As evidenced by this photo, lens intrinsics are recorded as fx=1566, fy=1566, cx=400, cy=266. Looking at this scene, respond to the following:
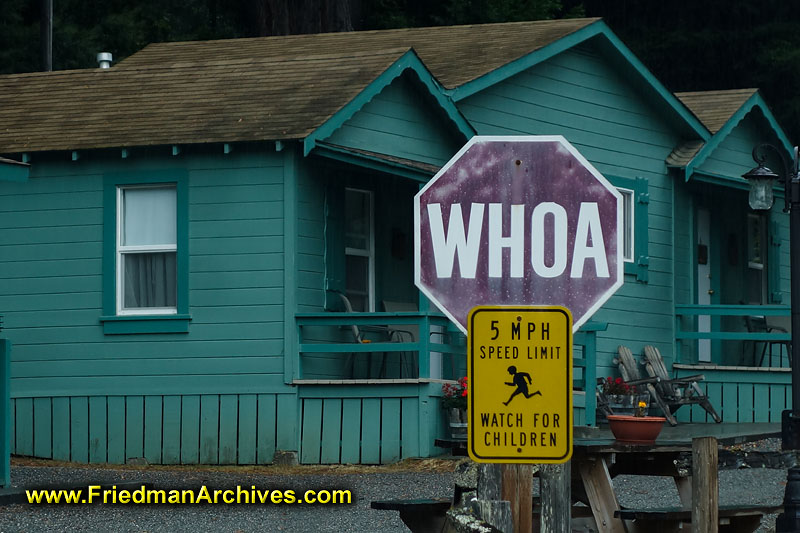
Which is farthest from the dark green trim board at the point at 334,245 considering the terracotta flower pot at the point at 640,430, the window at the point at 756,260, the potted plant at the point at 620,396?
the window at the point at 756,260

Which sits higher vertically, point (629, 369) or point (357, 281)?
point (357, 281)

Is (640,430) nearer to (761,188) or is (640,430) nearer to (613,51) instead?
(761,188)

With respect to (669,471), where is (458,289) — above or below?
above

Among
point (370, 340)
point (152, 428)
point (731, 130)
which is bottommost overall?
point (152, 428)

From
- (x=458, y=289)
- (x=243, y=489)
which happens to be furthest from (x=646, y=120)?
(x=458, y=289)

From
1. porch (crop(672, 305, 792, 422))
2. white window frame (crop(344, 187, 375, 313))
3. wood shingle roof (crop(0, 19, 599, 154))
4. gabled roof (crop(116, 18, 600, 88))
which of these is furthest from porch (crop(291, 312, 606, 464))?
porch (crop(672, 305, 792, 422))

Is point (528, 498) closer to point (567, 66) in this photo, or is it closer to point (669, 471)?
point (669, 471)

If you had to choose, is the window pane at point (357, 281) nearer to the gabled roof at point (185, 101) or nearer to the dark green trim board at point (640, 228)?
the gabled roof at point (185, 101)

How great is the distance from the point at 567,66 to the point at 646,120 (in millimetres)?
1853

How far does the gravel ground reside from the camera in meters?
11.2

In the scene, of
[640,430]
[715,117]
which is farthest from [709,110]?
[640,430]

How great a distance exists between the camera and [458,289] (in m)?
5.98

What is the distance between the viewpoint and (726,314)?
65.4ft

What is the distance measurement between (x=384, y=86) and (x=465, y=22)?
14.2 m
